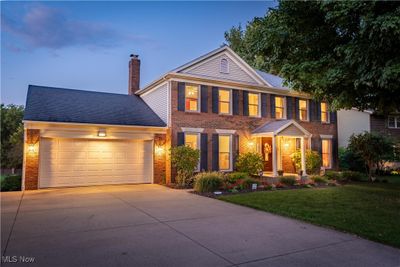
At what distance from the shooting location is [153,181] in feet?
45.7

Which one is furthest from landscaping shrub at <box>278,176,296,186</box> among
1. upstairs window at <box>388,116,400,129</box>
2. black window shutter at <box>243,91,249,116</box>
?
upstairs window at <box>388,116,400,129</box>

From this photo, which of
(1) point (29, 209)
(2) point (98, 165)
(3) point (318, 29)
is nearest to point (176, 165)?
(2) point (98, 165)

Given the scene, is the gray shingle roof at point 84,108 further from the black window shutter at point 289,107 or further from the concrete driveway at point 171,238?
the black window shutter at point 289,107

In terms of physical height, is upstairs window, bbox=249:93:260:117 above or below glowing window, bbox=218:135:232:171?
above

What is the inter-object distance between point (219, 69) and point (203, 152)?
182 inches

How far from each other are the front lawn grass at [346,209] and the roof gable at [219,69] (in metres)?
7.32

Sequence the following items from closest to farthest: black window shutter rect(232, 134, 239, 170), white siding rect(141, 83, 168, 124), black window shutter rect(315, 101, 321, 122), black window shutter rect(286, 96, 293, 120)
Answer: white siding rect(141, 83, 168, 124), black window shutter rect(232, 134, 239, 170), black window shutter rect(286, 96, 293, 120), black window shutter rect(315, 101, 321, 122)

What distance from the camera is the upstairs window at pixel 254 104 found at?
16172 millimetres

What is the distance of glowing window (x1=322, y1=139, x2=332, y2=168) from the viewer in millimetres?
18375

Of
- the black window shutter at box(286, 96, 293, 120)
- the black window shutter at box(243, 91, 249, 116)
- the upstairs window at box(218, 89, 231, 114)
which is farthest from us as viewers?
the black window shutter at box(286, 96, 293, 120)

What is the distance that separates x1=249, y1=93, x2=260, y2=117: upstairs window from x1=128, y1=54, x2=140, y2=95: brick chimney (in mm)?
7420

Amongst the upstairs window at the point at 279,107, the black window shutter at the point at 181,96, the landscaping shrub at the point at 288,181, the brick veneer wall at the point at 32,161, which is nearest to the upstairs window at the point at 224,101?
the black window shutter at the point at 181,96

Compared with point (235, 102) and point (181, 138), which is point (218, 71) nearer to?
point (235, 102)

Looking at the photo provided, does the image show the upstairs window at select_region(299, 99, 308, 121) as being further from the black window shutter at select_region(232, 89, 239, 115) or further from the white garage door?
the white garage door
